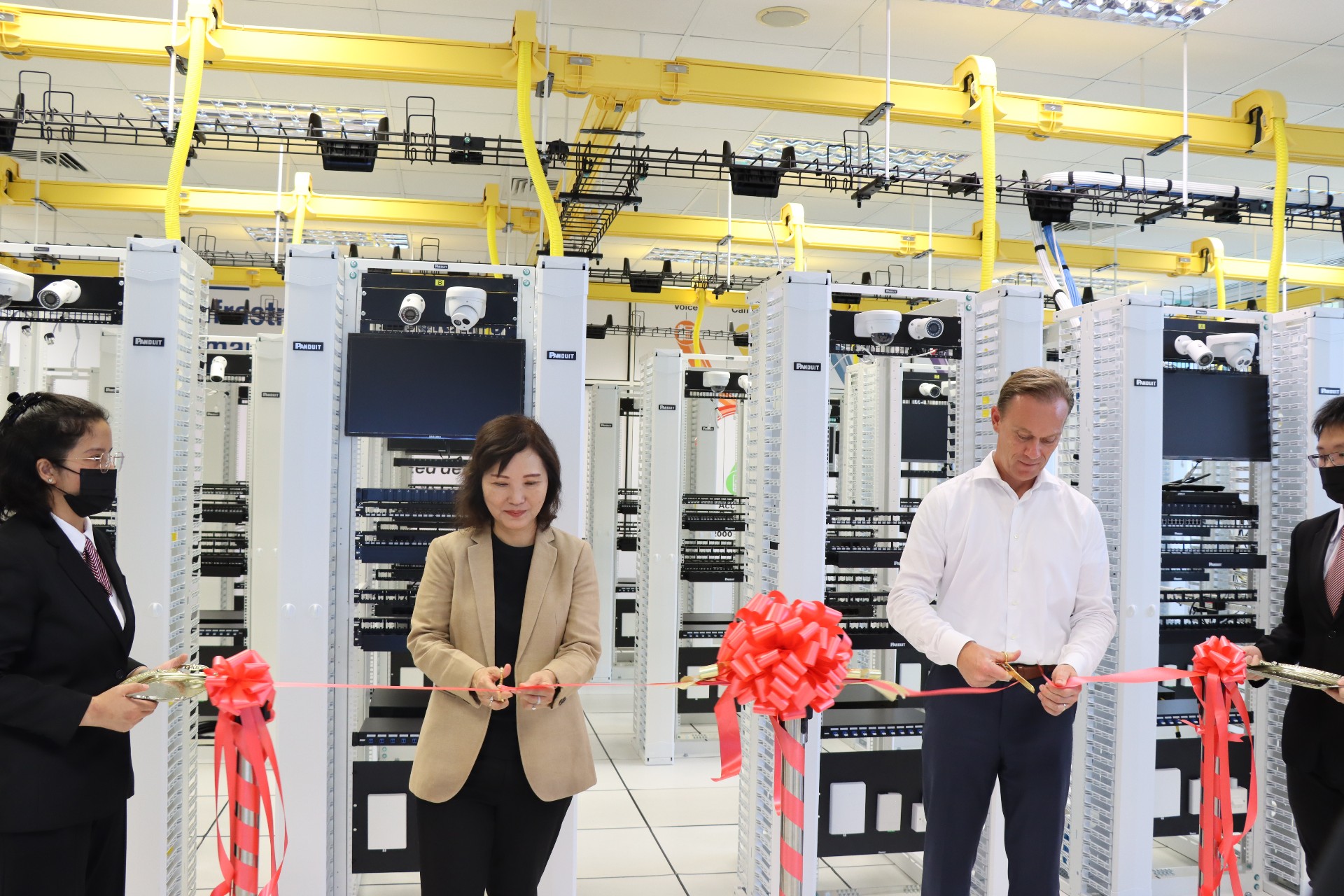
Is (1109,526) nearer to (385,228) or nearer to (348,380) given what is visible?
(348,380)

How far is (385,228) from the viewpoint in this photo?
32.3 feet

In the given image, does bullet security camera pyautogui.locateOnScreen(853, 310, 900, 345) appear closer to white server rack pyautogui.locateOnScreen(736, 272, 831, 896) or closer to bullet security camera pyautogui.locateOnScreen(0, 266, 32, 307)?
white server rack pyautogui.locateOnScreen(736, 272, 831, 896)

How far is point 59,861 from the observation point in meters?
2.15

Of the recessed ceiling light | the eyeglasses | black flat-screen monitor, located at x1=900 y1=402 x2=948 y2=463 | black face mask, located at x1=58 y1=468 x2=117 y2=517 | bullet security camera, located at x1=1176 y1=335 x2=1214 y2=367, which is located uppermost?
the recessed ceiling light

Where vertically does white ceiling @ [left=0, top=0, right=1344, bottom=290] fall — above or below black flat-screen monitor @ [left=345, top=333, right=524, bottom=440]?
above

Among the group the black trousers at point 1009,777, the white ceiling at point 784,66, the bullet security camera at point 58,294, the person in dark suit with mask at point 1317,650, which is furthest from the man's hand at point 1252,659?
the white ceiling at point 784,66

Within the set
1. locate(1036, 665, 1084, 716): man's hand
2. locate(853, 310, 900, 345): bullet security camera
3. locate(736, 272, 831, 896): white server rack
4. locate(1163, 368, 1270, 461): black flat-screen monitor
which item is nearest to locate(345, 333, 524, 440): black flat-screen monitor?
locate(736, 272, 831, 896): white server rack

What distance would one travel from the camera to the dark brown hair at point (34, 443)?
2.23 m

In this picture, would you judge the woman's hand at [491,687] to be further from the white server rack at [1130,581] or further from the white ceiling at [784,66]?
the white ceiling at [784,66]

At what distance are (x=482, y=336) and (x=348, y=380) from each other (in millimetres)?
489

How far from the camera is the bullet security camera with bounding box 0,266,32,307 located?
10.8ft

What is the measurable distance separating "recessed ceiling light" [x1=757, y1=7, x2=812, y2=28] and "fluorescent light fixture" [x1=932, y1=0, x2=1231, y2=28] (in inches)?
52.8

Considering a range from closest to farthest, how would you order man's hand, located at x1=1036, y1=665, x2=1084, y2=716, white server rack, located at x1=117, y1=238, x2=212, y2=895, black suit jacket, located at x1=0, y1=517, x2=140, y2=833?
black suit jacket, located at x1=0, y1=517, x2=140, y2=833, man's hand, located at x1=1036, y1=665, x2=1084, y2=716, white server rack, located at x1=117, y1=238, x2=212, y2=895

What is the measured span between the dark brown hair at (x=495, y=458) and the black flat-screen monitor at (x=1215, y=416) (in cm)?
281
